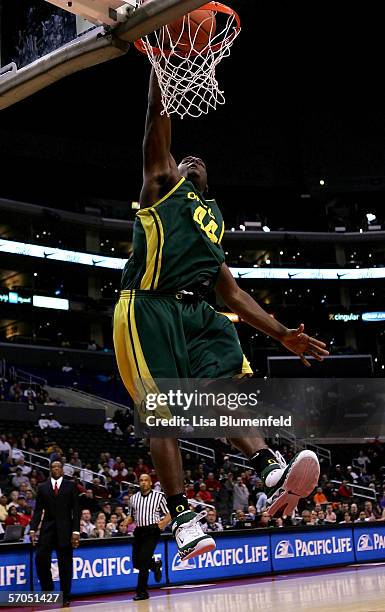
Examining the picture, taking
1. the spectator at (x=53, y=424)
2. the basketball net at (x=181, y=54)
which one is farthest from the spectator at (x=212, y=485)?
the basketball net at (x=181, y=54)

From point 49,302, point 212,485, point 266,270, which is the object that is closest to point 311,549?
point 212,485

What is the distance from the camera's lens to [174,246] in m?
3.83

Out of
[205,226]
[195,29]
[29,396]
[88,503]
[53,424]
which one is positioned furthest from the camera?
[29,396]

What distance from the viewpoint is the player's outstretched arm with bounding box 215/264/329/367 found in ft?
13.1

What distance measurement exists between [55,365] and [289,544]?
2203 centimetres

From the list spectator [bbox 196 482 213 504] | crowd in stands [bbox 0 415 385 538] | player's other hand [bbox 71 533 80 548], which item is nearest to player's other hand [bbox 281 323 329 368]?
player's other hand [bbox 71 533 80 548]

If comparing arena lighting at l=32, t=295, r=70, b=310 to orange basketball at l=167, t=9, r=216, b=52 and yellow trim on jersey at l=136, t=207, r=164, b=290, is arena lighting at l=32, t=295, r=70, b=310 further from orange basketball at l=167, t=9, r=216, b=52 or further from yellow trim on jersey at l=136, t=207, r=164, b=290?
yellow trim on jersey at l=136, t=207, r=164, b=290

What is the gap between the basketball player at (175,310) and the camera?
365cm

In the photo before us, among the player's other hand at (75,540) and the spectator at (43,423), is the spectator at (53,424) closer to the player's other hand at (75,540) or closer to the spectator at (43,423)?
the spectator at (43,423)

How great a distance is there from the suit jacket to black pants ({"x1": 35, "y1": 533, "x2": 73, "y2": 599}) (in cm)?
5

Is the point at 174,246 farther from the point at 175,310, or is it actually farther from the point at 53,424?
the point at 53,424

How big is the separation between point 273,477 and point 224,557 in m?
8.84

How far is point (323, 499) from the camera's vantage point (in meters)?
18.0

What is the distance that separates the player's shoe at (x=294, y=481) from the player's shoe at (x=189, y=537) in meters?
0.35
